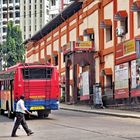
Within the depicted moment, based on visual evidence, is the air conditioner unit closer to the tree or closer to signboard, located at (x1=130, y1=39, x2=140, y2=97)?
signboard, located at (x1=130, y1=39, x2=140, y2=97)

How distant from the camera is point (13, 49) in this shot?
107750 mm

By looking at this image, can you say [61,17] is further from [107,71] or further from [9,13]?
[9,13]

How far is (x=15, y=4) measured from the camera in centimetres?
18000

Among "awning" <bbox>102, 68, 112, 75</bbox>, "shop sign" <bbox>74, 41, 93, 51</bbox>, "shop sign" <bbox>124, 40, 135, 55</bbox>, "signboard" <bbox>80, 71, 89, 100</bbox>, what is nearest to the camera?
"shop sign" <bbox>124, 40, 135, 55</bbox>

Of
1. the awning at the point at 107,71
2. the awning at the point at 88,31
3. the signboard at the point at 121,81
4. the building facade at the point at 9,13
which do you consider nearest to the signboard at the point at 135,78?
the signboard at the point at 121,81

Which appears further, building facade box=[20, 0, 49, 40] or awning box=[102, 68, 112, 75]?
building facade box=[20, 0, 49, 40]

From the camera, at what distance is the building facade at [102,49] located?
39.3 m

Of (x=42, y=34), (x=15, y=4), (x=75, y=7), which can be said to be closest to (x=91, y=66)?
(x=75, y=7)

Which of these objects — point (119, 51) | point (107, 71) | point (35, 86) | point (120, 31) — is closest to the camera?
point (35, 86)

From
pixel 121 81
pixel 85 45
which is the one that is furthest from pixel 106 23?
pixel 121 81

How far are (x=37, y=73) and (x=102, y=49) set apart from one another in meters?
18.2

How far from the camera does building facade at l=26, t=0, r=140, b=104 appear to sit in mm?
39312

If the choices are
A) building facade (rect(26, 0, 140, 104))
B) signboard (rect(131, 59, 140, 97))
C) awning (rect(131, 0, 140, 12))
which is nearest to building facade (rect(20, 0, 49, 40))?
building facade (rect(26, 0, 140, 104))

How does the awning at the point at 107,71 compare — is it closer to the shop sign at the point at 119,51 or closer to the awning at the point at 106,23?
the shop sign at the point at 119,51
